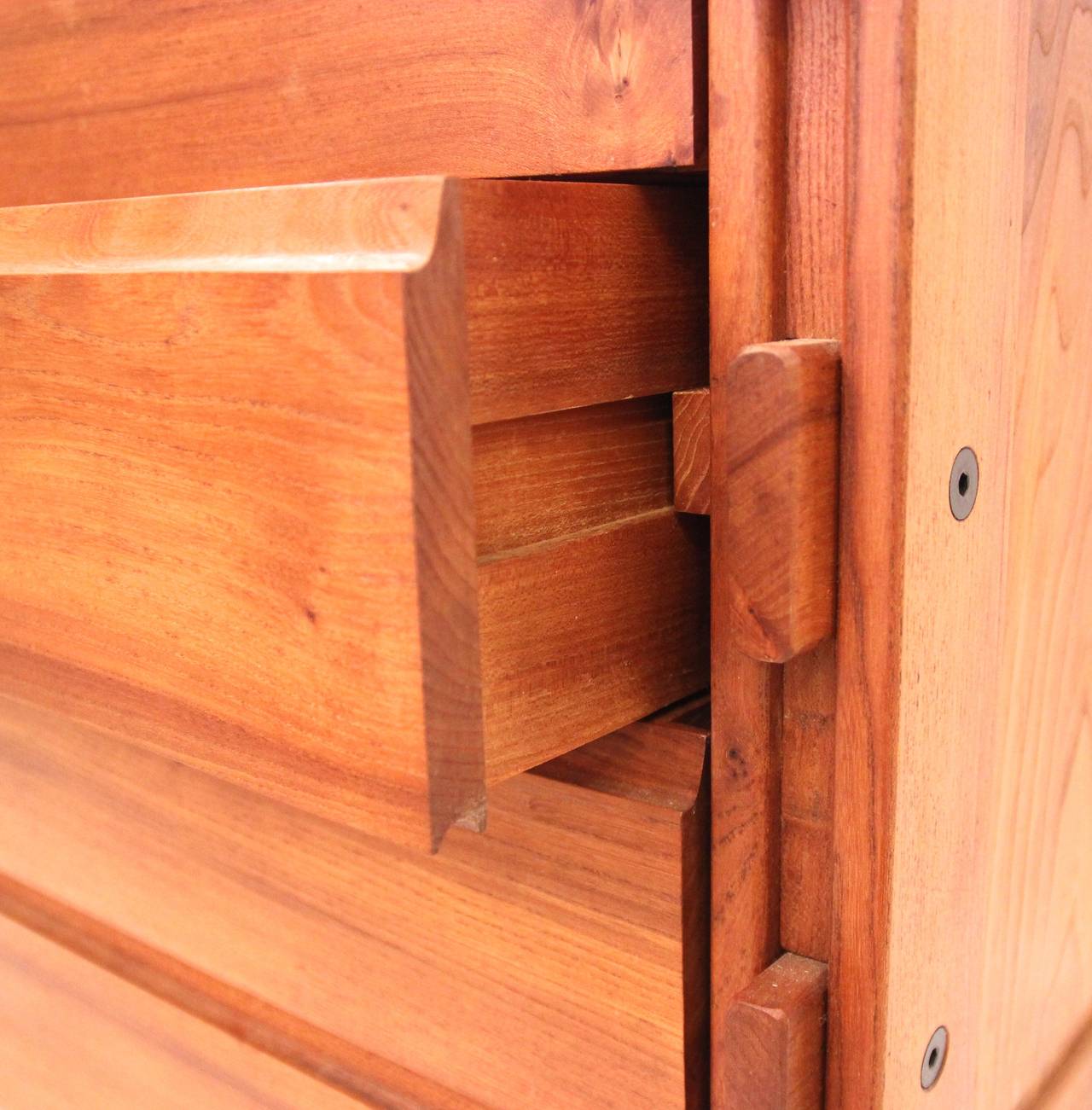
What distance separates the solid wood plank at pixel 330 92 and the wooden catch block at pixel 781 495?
76 mm

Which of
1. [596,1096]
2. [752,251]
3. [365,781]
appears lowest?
[596,1096]

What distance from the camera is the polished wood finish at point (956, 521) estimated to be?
1.13 ft

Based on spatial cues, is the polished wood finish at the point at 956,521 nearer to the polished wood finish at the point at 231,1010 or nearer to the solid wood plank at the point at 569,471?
the solid wood plank at the point at 569,471

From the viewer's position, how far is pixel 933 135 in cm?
34

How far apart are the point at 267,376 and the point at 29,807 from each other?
1.51 feet

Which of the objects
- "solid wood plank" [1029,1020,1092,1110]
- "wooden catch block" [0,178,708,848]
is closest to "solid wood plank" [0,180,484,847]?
"wooden catch block" [0,178,708,848]

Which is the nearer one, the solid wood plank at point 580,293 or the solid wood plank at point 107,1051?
the solid wood plank at point 580,293

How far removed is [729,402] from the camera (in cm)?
35

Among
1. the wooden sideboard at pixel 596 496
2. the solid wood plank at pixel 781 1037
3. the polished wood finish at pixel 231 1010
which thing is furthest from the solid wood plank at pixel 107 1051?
the solid wood plank at pixel 781 1037

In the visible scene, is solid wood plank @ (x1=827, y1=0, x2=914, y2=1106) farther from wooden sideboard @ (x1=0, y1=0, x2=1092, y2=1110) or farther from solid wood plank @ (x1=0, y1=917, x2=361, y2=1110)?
solid wood plank @ (x1=0, y1=917, x2=361, y2=1110)

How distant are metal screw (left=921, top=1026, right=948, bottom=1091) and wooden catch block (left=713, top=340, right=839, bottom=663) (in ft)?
0.52

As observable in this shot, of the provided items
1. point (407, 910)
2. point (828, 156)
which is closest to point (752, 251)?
point (828, 156)

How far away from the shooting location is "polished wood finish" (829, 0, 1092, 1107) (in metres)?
0.34

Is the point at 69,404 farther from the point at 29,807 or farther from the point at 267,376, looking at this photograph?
the point at 29,807
